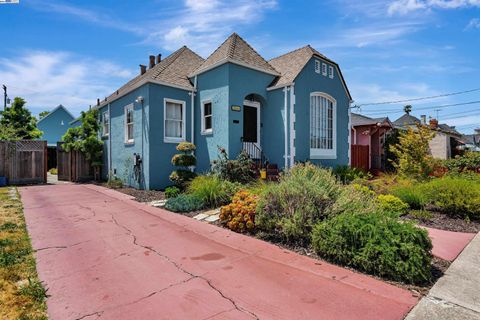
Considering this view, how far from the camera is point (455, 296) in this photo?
3.27 metres

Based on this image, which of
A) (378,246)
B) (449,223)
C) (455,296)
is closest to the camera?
(455,296)

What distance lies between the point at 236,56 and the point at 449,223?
9.38 metres

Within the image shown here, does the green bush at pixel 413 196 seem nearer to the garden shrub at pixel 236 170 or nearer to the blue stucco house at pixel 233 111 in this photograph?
the blue stucco house at pixel 233 111

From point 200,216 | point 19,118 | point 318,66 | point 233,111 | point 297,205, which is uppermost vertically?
point 318,66

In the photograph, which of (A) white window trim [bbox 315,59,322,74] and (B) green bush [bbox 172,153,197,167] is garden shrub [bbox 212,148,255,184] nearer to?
(B) green bush [bbox 172,153,197,167]

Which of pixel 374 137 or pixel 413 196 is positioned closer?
pixel 413 196

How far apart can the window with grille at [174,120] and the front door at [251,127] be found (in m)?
2.91

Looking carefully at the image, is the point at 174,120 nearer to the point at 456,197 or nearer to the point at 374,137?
the point at 456,197

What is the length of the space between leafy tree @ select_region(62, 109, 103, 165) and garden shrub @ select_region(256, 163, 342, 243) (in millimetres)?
13397

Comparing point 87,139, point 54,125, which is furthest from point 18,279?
point 54,125

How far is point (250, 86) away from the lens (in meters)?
11.8

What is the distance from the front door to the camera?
12.1 m

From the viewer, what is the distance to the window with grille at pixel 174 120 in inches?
476

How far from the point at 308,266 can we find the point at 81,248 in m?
→ 4.07
